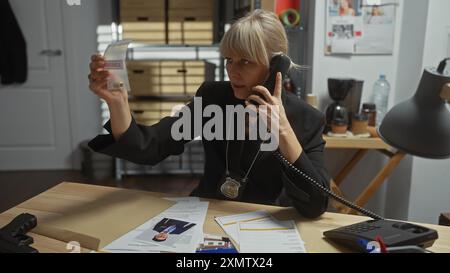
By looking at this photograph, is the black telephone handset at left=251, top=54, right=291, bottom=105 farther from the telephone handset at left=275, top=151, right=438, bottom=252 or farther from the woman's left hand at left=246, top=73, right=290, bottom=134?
the telephone handset at left=275, top=151, right=438, bottom=252

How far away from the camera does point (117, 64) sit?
89 cm

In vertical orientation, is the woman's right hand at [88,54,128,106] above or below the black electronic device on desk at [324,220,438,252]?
above

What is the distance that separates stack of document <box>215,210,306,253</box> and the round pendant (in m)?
0.12

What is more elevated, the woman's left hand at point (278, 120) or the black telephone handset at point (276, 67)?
the black telephone handset at point (276, 67)

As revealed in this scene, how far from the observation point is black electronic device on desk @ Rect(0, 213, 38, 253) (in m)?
0.70

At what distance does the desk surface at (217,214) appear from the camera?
77cm

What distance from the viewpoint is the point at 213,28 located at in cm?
304

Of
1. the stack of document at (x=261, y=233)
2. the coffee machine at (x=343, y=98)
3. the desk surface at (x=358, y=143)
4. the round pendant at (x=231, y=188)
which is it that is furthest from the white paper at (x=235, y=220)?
the coffee machine at (x=343, y=98)

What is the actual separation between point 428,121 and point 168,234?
1.66 ft

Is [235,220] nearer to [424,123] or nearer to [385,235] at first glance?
[385,235]

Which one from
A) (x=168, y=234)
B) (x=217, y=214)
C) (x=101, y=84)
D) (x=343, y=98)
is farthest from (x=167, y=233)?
(x=343, y=98)

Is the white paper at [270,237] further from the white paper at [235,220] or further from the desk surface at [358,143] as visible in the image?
the desk surface at [358,143]

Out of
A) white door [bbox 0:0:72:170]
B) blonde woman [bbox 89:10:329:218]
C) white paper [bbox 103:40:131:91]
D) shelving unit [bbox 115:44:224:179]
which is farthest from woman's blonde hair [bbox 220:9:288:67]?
white door [bbox 0:0:72:170]
